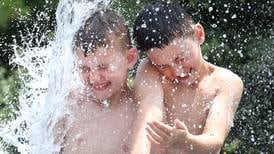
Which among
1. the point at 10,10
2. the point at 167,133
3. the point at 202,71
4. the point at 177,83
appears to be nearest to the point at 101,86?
the point at 177,83

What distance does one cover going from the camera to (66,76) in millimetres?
2957

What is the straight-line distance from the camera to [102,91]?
281 centimetres

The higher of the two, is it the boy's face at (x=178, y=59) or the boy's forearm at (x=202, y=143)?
the boy's face at (x=178, y=59)

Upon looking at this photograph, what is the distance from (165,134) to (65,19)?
36.2 inches

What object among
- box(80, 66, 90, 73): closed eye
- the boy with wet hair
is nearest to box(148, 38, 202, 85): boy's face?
the boy with wet hair

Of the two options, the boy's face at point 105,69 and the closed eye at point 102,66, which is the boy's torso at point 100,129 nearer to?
the boy's face at point 105,69

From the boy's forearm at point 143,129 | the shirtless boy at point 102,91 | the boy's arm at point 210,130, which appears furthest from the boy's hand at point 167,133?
the shirtless boy at point 102,91

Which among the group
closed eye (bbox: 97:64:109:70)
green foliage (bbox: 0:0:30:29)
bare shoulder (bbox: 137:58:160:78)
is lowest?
green foliage (bbox: 0:0:30:29)

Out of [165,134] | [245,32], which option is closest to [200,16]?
[245,32]

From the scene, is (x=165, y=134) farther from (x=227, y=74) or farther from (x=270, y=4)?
(x=270, y=4)

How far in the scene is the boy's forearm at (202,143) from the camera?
2506 millimetres

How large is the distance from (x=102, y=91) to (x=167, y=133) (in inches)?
18.6

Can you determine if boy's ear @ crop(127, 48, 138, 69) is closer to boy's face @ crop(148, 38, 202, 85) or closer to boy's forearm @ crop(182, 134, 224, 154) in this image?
boy's face @ crop(148, 38, 202, 85)

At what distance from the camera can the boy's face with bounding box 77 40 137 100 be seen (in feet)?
9.10
